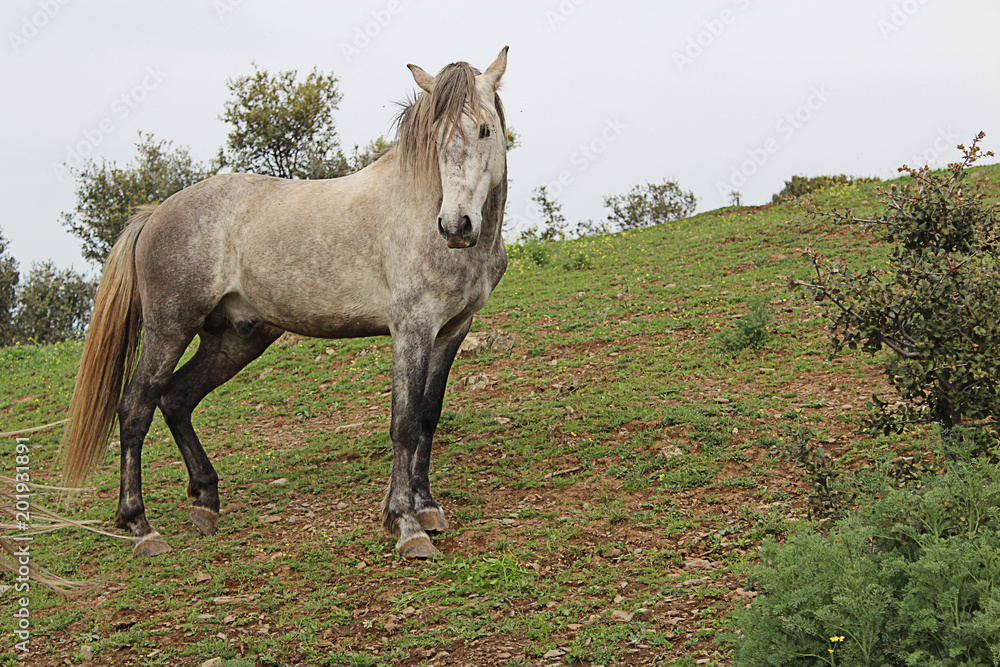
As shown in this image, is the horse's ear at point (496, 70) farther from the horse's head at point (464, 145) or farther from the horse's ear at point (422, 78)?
the horse's ear at point (422, 78)

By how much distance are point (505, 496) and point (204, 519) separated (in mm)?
2219

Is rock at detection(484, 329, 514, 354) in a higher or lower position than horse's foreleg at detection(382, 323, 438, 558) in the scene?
higher

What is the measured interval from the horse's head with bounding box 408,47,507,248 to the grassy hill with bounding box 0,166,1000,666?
6.52 ft

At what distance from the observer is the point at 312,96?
23.9 m

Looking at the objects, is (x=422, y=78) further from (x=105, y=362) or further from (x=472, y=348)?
(x=472, y=348)

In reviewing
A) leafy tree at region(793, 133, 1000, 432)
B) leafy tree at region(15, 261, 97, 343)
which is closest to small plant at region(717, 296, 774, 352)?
leafy tree at region(793, 133, 1000, 432)

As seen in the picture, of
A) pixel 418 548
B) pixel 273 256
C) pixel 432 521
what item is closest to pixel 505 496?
pixel 432 521

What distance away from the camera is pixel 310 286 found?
5805 millimetres

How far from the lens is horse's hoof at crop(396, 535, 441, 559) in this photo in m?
5.12

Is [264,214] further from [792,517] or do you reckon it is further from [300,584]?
[792,517]

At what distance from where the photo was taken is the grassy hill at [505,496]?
421 cm

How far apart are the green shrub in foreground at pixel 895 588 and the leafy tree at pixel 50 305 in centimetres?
2583

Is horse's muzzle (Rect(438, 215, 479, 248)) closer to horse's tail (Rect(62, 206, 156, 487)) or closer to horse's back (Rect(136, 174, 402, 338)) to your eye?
horse's back (Rect(136, 174, 402, 338))

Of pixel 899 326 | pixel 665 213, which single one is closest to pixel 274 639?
pixel 899 326
